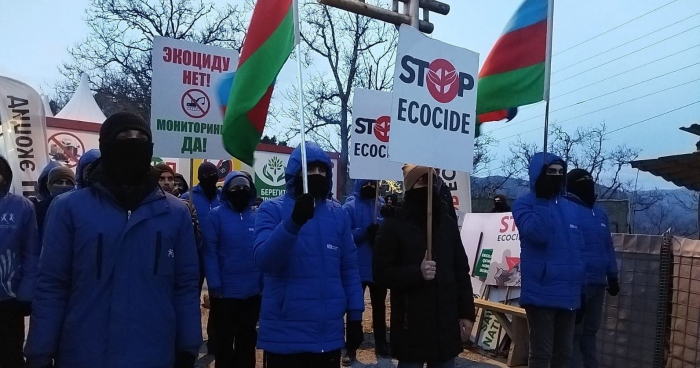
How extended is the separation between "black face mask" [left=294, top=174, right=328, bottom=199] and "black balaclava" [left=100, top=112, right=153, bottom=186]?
113 centimetres

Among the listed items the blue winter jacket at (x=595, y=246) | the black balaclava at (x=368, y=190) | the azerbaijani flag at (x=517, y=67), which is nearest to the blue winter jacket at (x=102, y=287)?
the azerbaijani flag at (x=517, y=67)

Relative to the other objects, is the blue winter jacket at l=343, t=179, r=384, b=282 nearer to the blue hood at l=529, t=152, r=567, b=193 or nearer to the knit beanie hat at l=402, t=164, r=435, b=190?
the blue hood at l=529, t=152, r=567, b=193

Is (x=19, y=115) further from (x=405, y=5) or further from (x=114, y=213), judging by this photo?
(x=405, y=5)

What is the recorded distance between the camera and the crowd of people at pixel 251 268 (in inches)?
107

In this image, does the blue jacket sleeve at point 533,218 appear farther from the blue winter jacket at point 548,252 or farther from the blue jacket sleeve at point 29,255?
the blue jacket sleeve at point 29,255

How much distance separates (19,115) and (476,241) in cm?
620

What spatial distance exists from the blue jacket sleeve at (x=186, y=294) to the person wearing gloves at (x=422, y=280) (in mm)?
1268

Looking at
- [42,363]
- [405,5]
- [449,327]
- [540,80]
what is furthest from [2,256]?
[405,5]

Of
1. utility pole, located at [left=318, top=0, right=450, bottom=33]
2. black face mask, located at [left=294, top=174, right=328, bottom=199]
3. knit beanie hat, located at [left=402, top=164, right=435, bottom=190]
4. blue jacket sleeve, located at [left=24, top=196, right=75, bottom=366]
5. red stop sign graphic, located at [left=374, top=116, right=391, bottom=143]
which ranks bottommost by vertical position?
blue jacket sleeve, located at [left=24, top=196, right=75, bottom=366]

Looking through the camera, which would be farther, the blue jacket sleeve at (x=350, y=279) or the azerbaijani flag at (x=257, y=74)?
the azerbaijani flag at (x=257, y=74)

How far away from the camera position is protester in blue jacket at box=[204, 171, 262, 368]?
17.2ft

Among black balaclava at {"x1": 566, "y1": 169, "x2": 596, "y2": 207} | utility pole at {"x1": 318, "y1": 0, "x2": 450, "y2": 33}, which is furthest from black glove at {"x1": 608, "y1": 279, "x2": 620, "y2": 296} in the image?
utility pole at {"x1": 318, "y1": 0, "x2": 450, "y2": 33}

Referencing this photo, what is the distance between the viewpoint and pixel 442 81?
4133 mm

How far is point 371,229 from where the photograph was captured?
22.7ft
